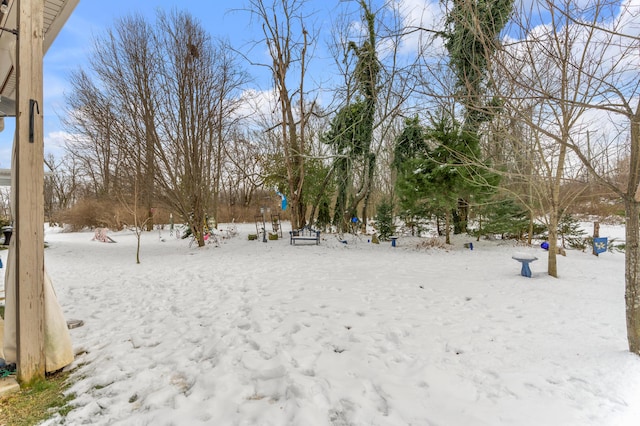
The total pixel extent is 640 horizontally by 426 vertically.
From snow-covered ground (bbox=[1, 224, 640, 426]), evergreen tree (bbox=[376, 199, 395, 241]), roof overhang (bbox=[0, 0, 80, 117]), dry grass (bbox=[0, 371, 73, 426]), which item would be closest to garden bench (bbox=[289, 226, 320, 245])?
evergreen tree (bbox=[376, 199, 395, 241])

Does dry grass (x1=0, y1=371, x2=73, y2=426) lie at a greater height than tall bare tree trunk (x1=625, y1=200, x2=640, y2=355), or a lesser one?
lesser

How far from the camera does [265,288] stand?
15.9ft

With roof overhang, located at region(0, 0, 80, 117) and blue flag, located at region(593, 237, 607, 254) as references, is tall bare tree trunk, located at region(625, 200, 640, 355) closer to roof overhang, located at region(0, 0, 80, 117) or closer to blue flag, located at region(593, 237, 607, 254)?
roof overhang, located at region(0, 0, 80, 117)

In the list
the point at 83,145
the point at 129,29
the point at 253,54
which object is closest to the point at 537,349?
the point at 253,54

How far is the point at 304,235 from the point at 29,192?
34.9ft

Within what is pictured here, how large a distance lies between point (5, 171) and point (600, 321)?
7062 mm

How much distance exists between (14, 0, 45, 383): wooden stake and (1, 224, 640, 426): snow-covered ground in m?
0.45

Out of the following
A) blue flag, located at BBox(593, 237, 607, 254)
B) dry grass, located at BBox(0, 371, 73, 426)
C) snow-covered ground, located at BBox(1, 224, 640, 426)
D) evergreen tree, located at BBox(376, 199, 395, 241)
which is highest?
evergreen tree, located at BBox(376, 199, 395, 241)

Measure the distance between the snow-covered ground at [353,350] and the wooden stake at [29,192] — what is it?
1.48ft

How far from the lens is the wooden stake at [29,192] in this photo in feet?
6.68

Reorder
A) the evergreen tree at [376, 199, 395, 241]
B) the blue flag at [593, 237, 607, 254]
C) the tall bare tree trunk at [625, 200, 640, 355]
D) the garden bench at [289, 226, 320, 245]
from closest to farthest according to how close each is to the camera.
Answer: the tall bare tree trunk at [625, 200, 640, 355], the blue flag at [593, 237, 607, 254], the garden bench at [289, 226, 320, 245], the evergreen tree at [376, 199, 395, 241]

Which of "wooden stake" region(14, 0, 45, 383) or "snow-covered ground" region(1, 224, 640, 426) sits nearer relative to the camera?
"snow-covered ground" region(1, 224, 640, 426)

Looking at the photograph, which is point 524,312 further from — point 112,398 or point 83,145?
point 83,145

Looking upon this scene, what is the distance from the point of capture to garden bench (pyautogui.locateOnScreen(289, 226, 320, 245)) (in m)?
10.0
